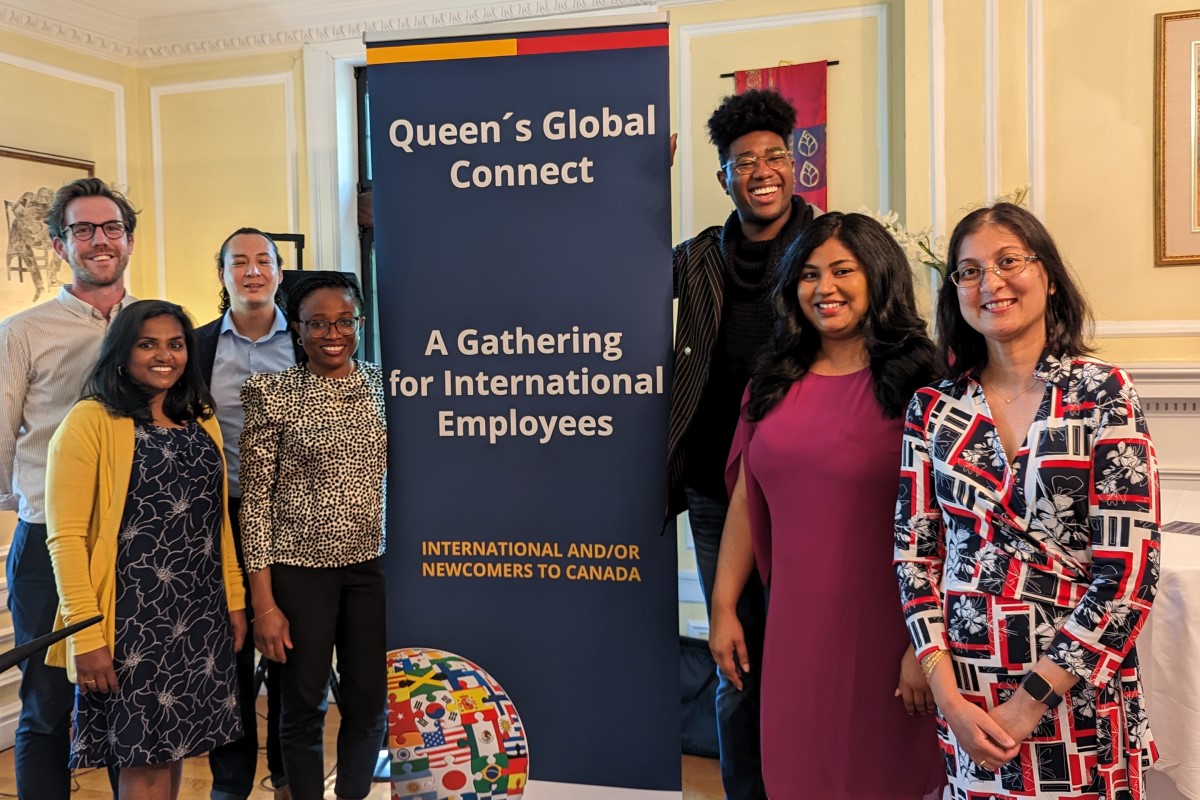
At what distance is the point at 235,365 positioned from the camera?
2.48 meters

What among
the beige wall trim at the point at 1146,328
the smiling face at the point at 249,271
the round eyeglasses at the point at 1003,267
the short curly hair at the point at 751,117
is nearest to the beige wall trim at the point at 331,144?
the smiling face at the point at 249,271

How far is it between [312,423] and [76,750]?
89 centimetres

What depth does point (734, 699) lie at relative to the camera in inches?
77.3

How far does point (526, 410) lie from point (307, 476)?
0.70 m

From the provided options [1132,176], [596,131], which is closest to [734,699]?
[596,131]

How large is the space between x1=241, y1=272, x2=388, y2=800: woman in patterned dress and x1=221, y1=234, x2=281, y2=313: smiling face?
305mm

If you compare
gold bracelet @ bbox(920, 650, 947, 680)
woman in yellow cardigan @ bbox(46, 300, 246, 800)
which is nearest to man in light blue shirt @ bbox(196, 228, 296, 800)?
woman in yellow cardigan @ bbox(46, 300, 246, 800)

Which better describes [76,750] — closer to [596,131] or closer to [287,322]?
Result: [287,322]

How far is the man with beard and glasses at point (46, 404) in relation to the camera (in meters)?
2.26

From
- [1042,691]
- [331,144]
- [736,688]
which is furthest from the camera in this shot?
[331,144]

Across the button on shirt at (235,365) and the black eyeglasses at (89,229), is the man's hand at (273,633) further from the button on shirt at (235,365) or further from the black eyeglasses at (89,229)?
the black eyeglasses at (89,229)

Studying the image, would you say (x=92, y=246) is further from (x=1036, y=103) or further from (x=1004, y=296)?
(x=1036, y=103)

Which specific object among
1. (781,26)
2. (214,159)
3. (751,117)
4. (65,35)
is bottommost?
(751,117)

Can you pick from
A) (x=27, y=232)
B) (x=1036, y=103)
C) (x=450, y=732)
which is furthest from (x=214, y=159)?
(x=1036, y=103)
